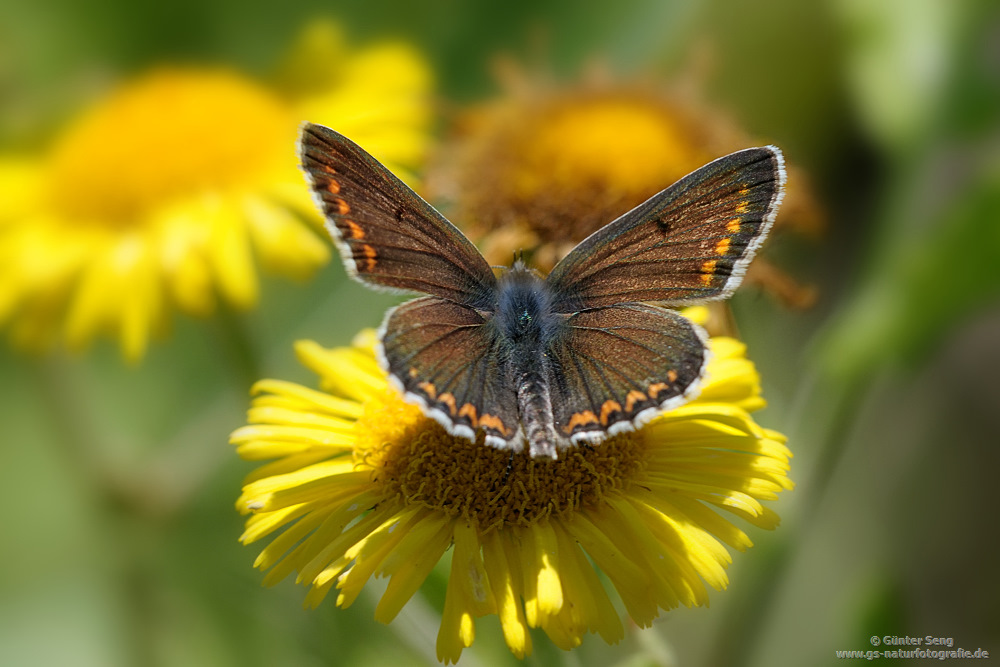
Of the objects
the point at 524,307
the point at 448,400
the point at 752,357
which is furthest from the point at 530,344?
the point at 752,357

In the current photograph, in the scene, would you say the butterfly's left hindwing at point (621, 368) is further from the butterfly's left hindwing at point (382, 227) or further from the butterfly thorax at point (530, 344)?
the butterfly's left hindwing at point (382, 227)

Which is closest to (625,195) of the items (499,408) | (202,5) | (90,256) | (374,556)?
(499,408)

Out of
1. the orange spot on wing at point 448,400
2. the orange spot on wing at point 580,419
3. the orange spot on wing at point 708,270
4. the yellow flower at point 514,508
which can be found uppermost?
the orange spot on wing at point 708,270

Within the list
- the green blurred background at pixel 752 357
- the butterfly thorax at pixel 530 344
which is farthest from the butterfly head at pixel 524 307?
the green blurred background at pixel 752 357

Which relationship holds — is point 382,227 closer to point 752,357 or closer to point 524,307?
point 524,307

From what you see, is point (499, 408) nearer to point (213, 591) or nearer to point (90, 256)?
point (90, 256)

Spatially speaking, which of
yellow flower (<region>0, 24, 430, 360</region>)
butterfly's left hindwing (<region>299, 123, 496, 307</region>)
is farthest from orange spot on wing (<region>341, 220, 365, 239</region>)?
yellow flower (<region>0, 24, 430, 360</region>)
